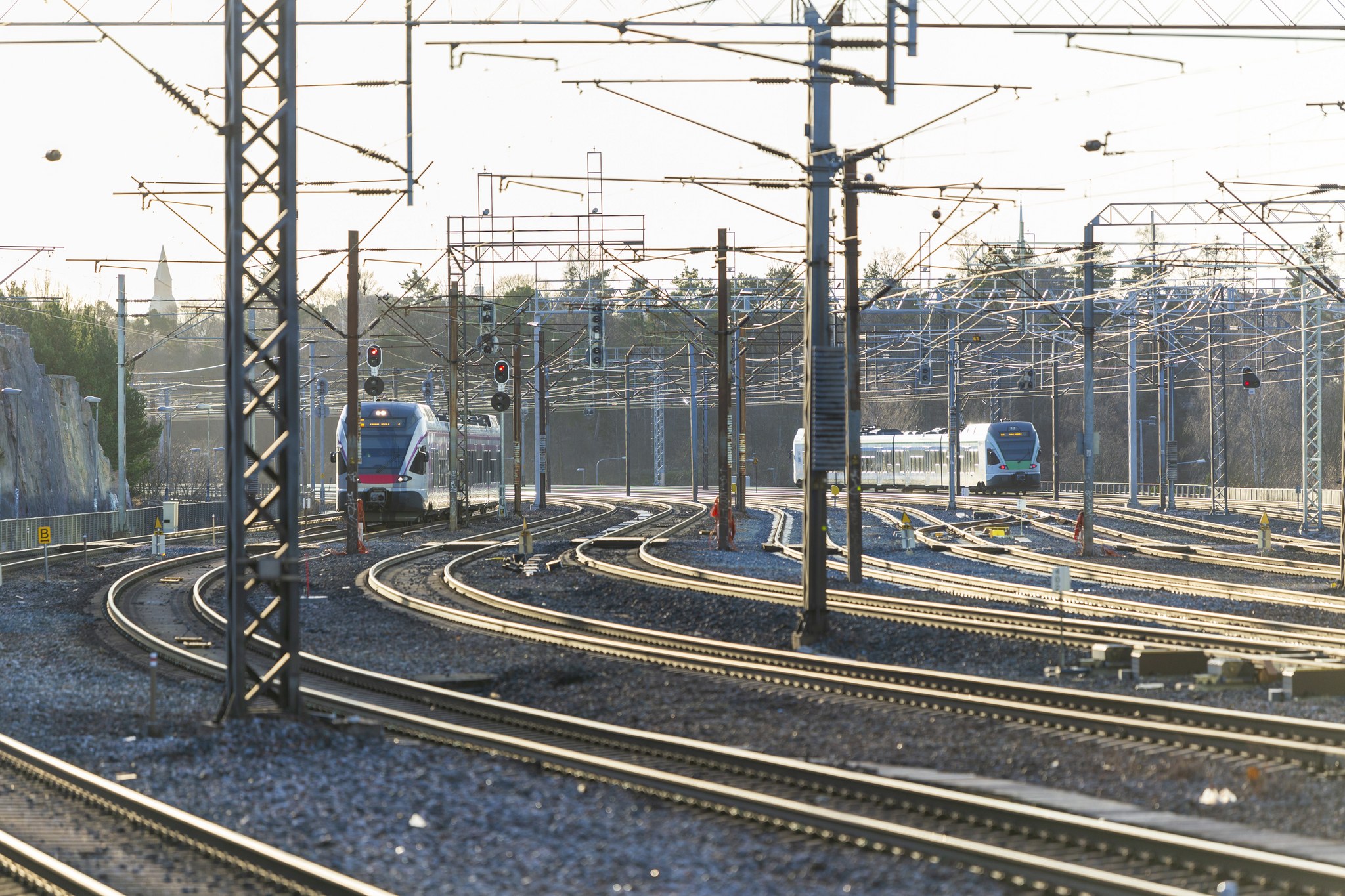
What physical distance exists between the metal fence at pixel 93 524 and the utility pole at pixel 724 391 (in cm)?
1597

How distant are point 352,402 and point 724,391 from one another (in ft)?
29.8

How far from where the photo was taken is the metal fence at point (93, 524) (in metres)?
37.4

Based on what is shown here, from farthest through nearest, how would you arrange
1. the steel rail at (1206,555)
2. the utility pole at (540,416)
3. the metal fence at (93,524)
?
the utility pole at (540,416) → the metal fence at (93,524) → the steel rail at (1206,555)

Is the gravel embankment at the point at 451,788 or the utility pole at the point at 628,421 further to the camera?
the utility pole at the point at 628,421

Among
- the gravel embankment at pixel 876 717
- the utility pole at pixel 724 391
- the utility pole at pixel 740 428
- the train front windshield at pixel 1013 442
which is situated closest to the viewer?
the gravel embankment at pixel 876 717

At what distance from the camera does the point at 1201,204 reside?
34.2m

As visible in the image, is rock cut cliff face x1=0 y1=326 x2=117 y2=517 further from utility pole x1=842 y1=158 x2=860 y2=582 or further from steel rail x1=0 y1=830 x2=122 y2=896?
steel rail x1=0 y1=830 x2=122 y2=896

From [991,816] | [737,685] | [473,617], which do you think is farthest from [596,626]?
[991,816]

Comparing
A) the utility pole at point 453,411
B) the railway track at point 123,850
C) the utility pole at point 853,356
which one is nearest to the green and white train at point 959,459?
the utility pole at point 453,411

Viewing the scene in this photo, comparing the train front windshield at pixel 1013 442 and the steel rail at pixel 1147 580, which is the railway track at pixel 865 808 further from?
the train front windshield at pixel 1013 442

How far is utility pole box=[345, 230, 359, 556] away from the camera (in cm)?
3256

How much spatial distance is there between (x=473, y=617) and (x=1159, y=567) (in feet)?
48.7

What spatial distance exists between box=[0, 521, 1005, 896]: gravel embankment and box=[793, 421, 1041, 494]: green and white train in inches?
1823

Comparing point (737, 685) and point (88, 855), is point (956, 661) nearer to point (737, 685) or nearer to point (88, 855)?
point (737, 685)
